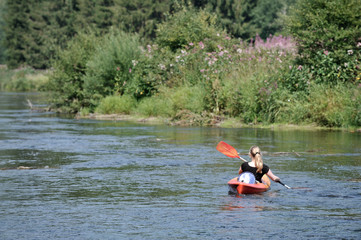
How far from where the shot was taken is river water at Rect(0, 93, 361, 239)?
884 centimetres

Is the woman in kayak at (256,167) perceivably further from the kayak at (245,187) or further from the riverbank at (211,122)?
the riverbank at (211,122)

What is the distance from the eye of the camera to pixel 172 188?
11.8 metres

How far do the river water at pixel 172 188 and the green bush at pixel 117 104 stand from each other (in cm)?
785

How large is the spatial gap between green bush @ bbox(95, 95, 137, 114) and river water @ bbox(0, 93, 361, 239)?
7.85 meters

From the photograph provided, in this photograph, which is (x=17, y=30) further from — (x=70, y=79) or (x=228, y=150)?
(x=228, y=150)

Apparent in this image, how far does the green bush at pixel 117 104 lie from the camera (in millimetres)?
→ 28781

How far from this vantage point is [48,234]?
852 centimetres

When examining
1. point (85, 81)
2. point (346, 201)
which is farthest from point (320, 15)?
point (346, 201)

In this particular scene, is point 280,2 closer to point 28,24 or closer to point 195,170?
point 28,24

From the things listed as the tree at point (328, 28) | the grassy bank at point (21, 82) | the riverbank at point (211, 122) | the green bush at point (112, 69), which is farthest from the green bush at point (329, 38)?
the grassy bank at point (21, 82)

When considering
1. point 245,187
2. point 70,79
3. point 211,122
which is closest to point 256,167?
point 245,187

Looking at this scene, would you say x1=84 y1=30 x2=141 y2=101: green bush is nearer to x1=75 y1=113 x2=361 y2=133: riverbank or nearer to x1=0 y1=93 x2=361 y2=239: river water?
x1=75 y1=113 x2=361 y2=133: riverbank

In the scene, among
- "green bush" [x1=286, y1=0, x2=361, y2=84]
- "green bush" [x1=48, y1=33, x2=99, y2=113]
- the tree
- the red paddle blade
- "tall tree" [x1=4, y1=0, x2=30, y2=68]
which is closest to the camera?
the red paddle blade

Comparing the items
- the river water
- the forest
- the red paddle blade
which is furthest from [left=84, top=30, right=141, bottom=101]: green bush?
the red paddle blade
